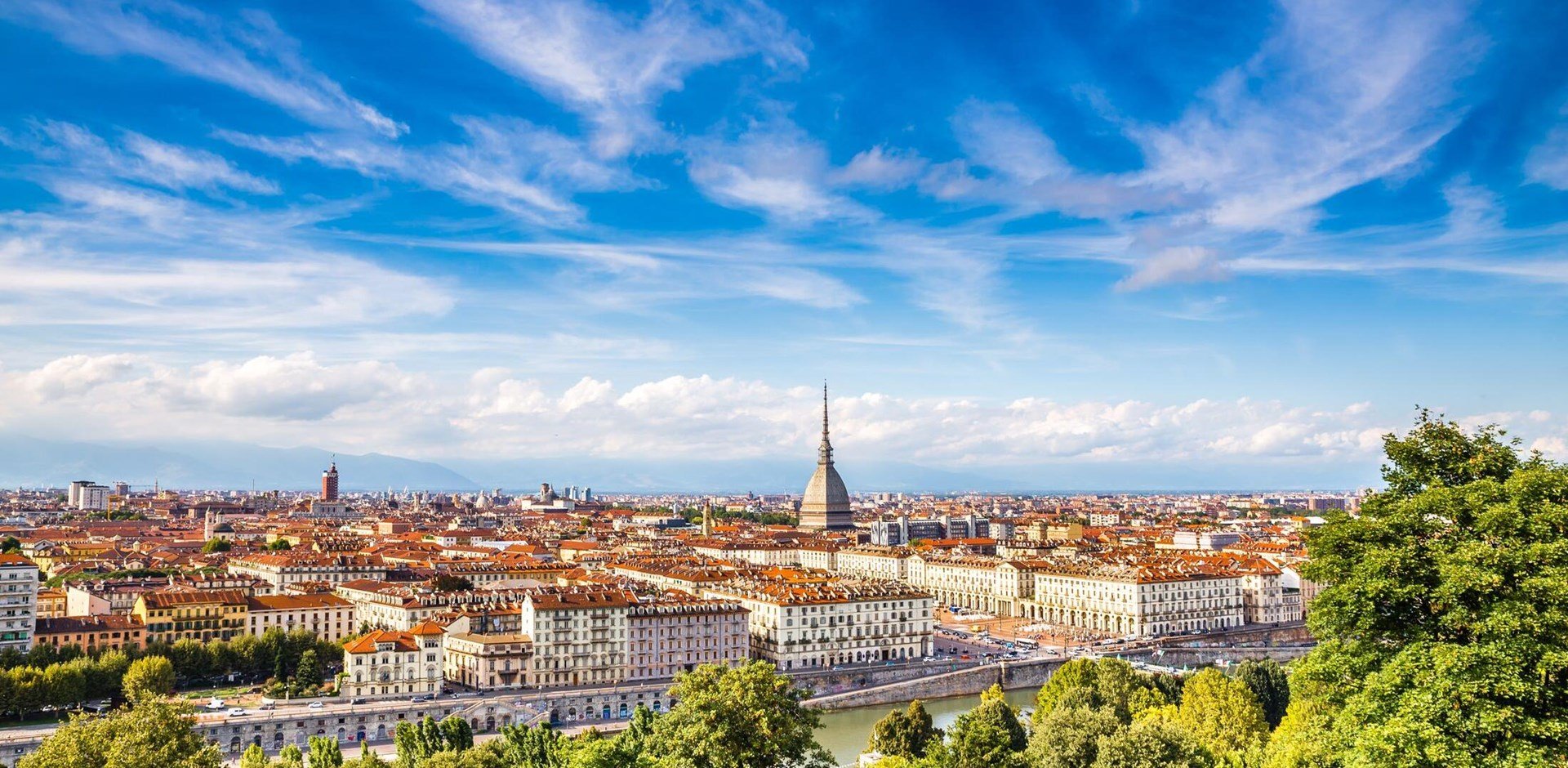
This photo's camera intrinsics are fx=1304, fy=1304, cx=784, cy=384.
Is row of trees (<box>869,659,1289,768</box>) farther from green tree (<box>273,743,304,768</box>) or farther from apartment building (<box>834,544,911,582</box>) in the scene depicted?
apartment building (<box>834,544,911,582</box>)

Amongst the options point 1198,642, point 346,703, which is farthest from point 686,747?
point 1198,642

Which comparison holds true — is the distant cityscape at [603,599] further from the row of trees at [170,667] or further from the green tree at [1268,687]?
the green tree at [1268,687]

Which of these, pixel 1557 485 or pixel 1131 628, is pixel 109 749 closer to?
pixel 1557 485

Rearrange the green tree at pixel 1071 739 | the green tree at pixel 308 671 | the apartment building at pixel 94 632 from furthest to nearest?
the apartment building at pixel 94 632
the green tree at pixel 308 671
the green tree at pixel 1071 739

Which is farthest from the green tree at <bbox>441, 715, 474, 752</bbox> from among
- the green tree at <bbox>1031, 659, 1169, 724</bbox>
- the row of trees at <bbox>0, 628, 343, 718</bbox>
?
the green tree at <bbox>1031, 659, 1169, 724</bbox>

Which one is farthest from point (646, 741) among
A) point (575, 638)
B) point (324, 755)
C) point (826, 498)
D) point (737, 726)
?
point (826, 498)

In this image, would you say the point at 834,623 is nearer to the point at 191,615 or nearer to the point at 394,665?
the point at 394,665

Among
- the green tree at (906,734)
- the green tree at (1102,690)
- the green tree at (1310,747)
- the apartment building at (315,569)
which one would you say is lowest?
the green tree at (906,734)

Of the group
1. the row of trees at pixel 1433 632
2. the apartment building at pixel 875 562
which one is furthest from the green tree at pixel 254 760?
the apartment building at pixel 875 562
